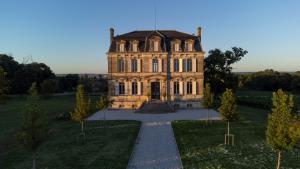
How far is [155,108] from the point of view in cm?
4019

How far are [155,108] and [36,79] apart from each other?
4151 cm

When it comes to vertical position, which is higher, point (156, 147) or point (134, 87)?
point (134, 87)

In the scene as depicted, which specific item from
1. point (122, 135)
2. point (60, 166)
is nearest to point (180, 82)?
point (122, 135)

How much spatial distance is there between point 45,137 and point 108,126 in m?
13.7

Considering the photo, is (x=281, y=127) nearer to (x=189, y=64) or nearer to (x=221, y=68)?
(x=189, y=64)

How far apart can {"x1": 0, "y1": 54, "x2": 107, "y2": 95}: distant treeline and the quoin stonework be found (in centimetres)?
2558

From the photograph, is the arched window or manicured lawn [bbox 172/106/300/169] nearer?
manicured lawn [bbox 172/106/300/169]

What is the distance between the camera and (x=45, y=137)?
15773 millimetres

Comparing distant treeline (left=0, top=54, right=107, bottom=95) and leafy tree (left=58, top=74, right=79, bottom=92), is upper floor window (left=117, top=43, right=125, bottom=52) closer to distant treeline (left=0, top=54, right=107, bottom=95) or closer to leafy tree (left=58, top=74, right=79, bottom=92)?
distant treeline (left=0, top=54, right=107, bottom=95)

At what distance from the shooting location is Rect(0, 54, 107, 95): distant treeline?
67.5 metres

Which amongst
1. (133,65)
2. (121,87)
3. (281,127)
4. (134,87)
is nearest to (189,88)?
(134,87)

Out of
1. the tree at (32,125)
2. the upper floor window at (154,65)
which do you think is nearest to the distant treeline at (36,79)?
the upper floor window at (154,65)

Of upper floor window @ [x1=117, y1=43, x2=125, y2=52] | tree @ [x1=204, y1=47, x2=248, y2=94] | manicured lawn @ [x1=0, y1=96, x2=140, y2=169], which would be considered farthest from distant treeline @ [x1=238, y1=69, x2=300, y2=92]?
manicured lawn @ [x1=0, y1=96, x2=140, y2=169]

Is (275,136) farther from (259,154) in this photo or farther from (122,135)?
(122,135)
